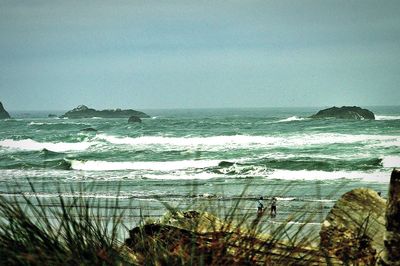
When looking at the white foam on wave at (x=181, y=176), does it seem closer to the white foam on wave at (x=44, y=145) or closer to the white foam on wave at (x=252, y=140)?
the white foam on wave at (x=252, y=140)

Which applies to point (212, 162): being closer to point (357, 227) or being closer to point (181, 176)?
point (181, 176)

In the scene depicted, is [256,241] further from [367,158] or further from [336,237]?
[367,158]

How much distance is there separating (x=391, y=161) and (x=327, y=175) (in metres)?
6.44

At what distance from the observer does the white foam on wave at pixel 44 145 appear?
49.1 m

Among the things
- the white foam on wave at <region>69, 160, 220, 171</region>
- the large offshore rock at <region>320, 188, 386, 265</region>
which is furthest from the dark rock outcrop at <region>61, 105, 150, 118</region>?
the large offshore rock at <region>320, 188, 386, 265</region>

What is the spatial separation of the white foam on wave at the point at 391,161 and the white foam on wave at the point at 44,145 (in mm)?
23475

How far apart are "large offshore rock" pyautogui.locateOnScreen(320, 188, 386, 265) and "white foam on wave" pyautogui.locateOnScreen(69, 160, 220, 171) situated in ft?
89.9

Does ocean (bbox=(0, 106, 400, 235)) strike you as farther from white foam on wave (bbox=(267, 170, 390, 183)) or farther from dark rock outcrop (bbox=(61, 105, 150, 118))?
dark rock outcrop (bbox=(61, 105, 150, 118))

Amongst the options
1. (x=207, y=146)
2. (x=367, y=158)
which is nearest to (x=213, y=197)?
(x=367, y=158)

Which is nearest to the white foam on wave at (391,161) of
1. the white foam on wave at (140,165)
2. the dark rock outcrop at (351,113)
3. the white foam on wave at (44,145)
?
the white foam on wave at (140,165)

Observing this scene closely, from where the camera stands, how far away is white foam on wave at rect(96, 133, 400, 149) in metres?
45.2

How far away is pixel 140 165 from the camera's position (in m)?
35.0

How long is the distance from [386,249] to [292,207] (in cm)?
1345

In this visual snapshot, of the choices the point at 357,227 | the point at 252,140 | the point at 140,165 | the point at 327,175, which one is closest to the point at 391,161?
the point at 327,175
